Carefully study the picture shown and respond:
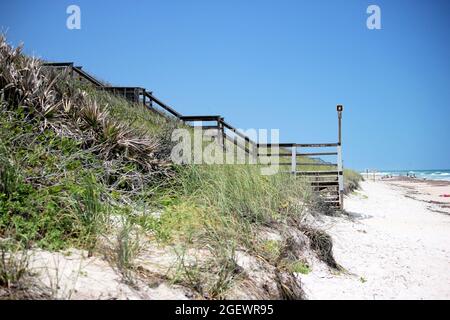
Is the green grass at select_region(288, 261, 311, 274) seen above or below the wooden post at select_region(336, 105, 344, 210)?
below

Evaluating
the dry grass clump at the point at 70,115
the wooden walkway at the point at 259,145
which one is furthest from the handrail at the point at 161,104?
the dry grass clump at the point at 70,115

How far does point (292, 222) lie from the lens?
6.56 meters

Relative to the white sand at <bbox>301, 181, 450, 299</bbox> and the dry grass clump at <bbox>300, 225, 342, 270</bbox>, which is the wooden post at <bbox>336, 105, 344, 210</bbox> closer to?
the white sand at <bbox>301, 181, 450, 299</bbox>

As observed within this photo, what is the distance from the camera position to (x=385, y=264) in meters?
7.17

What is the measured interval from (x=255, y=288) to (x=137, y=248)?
4.22ft

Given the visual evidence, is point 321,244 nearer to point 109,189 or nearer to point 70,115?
point 109,189

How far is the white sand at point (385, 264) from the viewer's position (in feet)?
18.2

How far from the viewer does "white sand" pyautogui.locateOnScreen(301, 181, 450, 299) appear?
18.2 feet

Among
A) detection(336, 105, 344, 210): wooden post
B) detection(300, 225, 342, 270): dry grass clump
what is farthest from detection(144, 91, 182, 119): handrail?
detection(300, 225, 342, 270): dry grass clump
